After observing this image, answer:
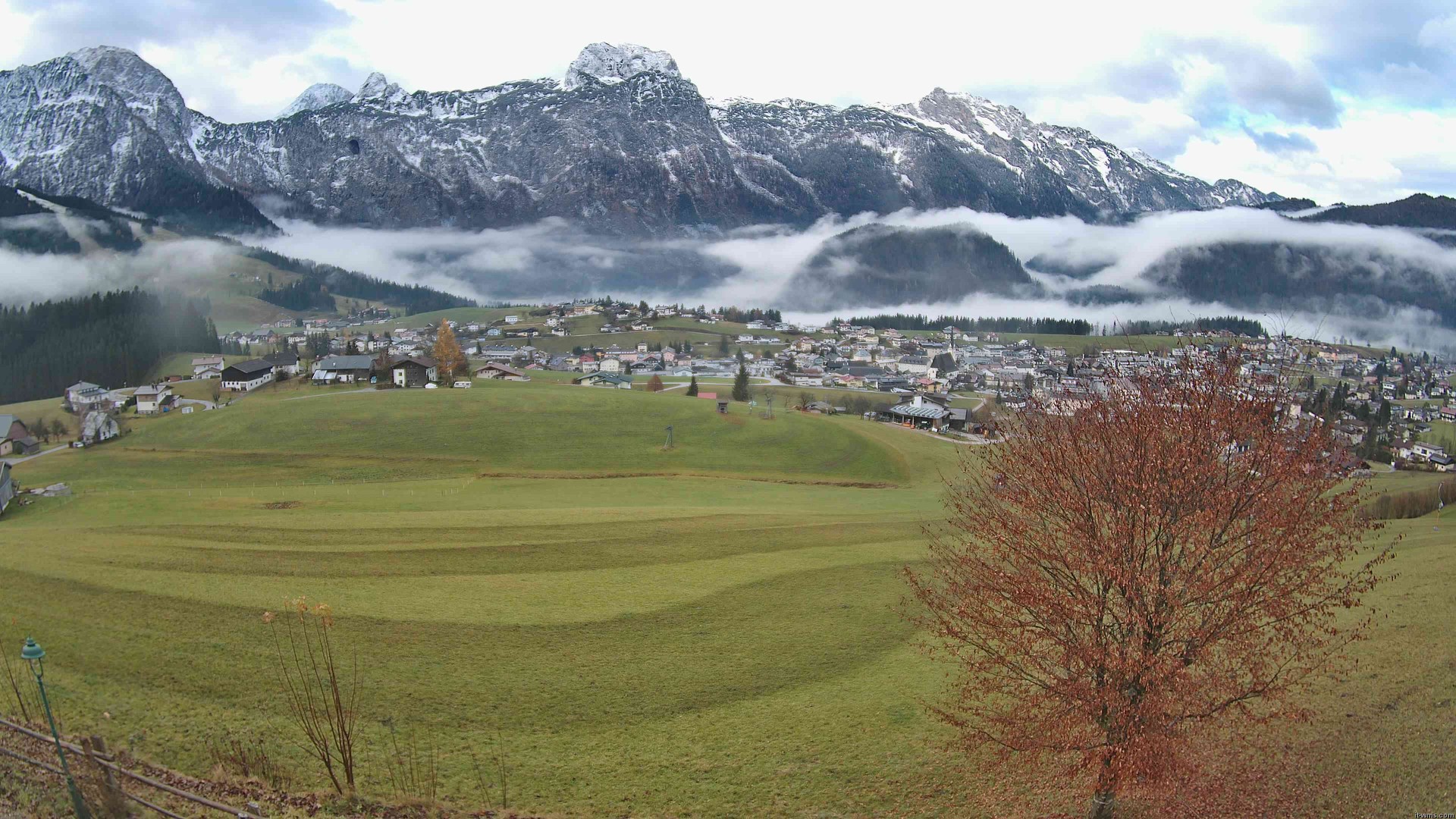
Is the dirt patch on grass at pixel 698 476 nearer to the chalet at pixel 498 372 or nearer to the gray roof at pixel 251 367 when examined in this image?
the chalet at pixel 498 372

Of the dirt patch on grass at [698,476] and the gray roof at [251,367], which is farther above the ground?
the gray roof at [251,367]

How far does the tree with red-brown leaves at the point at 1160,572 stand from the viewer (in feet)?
42.0

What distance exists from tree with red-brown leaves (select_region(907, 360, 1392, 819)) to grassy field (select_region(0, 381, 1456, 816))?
387cm

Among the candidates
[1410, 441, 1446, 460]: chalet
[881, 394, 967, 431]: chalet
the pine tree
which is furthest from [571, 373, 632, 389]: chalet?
[1410, 441, 1446, 460]: chalet

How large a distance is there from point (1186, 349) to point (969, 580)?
6.09m

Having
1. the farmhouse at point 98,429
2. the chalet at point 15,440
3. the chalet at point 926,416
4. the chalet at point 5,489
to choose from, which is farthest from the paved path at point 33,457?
the chalet at point 926,416

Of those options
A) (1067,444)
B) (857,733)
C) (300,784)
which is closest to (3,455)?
(300,784)

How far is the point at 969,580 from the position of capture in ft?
50.4

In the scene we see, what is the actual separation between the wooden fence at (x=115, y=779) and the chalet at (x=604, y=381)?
11404 centimetres

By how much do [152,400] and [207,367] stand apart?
40536mm

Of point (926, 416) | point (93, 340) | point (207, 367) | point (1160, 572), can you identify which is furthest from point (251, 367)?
point (1160, 572)

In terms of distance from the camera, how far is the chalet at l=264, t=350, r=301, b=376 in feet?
377

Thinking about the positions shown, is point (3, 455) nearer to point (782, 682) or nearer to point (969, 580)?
point (782, 682)

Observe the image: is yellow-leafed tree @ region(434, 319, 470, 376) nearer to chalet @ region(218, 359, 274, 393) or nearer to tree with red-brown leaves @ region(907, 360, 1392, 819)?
chalet @ region(218, 359, 274, 393)
